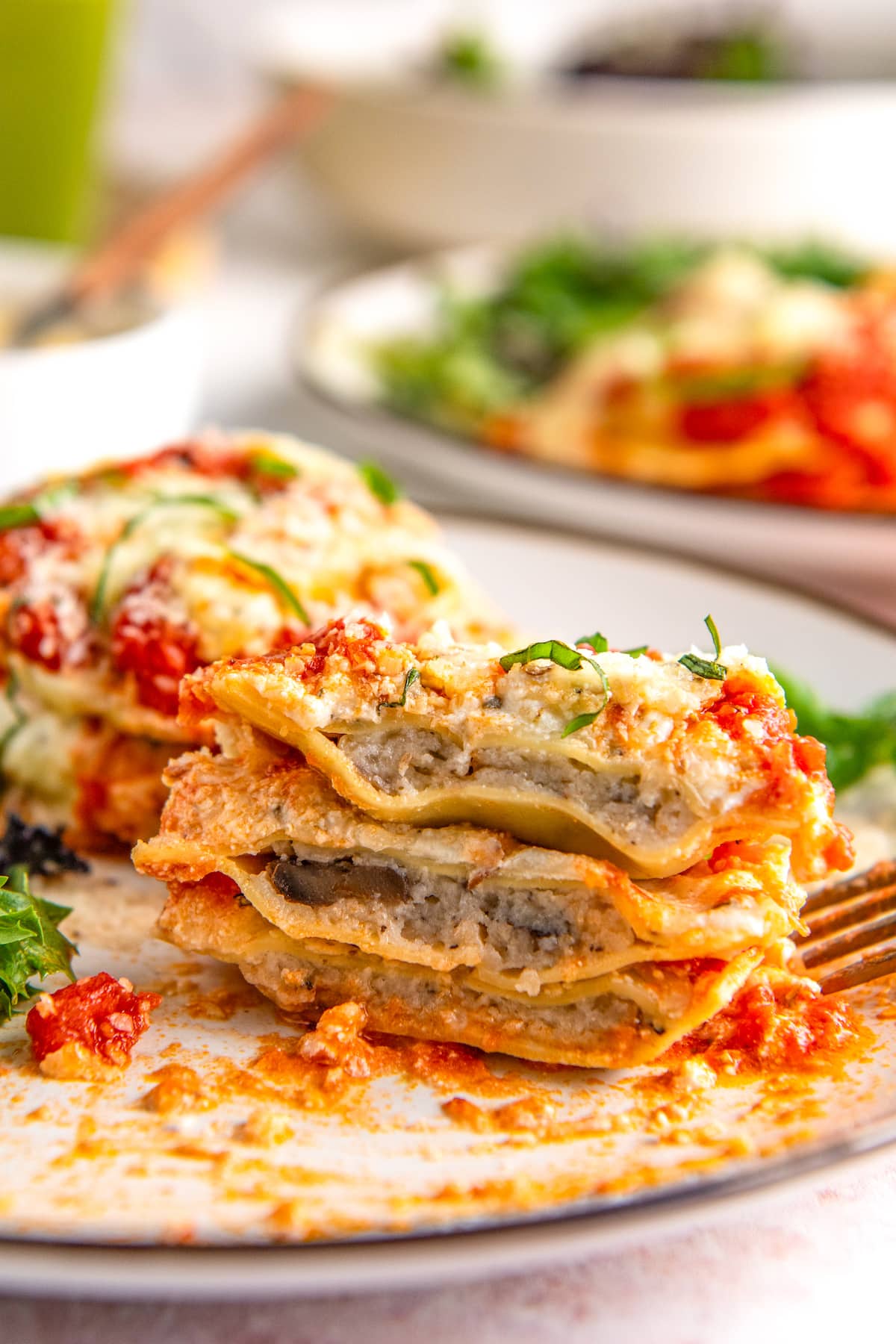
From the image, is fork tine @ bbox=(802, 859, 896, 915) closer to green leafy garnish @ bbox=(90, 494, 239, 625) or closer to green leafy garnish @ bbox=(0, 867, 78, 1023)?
green leafy garnish @ bbox=(0, 867, 78, 1023)

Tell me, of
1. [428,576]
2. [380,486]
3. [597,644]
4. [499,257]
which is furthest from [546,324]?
[597,644]

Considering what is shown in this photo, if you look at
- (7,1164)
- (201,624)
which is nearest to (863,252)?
(201,624)

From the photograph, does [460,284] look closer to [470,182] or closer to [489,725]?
[470,182]

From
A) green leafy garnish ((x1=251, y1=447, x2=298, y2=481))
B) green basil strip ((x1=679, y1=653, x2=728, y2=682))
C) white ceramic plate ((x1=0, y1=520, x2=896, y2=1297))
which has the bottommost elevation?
white ceramic plate ((x1=0, y1=520, x2=896, y2=1297))

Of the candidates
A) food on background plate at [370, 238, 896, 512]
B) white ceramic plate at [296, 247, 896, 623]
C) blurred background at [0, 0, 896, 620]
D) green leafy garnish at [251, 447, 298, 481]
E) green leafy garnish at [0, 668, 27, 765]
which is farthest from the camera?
food on background plate at [370, 238, 896, 512]

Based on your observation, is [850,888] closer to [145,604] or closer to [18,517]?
[145,604]

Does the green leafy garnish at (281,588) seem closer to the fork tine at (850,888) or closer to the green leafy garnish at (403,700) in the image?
the green leafy garnish at (403,700)

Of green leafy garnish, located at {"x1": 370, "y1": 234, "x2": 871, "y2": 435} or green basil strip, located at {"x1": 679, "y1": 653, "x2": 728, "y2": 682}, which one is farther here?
green leafy garnish, located at {"x1": 370, "y1": 234, "x2": 871, "y2": 435}

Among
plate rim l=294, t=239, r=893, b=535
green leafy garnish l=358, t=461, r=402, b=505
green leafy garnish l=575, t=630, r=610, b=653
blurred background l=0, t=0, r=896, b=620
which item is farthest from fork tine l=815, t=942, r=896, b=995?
plate rim l=294, t=239, r=893, b=535

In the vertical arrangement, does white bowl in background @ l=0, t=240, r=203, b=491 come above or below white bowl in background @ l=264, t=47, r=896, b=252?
below
